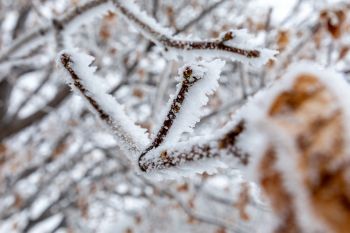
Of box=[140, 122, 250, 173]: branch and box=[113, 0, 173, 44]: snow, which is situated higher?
box=[113, 0, 173, 44]: snow

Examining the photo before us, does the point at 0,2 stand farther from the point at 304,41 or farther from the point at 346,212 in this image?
the point at 346,212

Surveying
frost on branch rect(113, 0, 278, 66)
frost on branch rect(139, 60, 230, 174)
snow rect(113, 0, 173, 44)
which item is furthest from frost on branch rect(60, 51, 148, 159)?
snow rect(113, 0, 173, 44)

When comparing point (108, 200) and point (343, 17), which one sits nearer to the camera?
point (343, 17)

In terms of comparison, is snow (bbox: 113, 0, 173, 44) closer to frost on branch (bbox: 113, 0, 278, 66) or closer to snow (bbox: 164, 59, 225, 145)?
frost on branch (bbox: 113, 0, 278, 66)

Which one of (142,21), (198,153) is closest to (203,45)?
(142,21)

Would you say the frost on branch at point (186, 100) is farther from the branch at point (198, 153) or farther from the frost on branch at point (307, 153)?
the frost on branch at point (307, 153)

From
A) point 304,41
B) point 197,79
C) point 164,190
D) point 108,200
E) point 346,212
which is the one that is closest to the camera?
point 346,212

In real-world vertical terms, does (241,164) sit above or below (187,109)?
below

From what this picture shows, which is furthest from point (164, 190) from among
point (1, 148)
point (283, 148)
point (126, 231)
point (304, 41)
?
point (283, 148)
